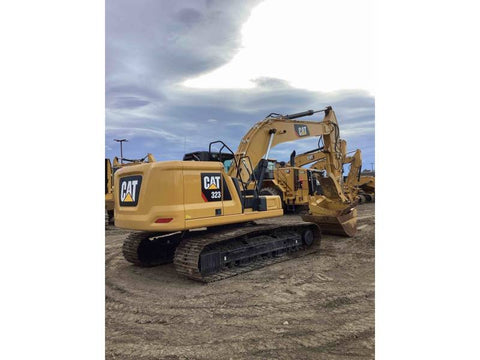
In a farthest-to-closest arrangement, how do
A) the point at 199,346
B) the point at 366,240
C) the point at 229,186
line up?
the point at 366,240 < the point at 229,186 < the point at 199,346

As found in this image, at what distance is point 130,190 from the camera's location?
13.4 feet

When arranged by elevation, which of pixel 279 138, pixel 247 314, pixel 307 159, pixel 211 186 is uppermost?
pixel 307 159

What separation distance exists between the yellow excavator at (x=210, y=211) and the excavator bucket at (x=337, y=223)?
80cm

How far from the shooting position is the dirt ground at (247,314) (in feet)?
8.00

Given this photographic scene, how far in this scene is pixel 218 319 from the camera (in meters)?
2.99

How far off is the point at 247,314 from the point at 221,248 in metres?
1.54

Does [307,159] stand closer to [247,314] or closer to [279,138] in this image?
[279,138]

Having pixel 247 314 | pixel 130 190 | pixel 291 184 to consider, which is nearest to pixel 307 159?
pixel 291 184

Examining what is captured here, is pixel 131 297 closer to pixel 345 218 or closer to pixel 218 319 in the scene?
pixel 218 319

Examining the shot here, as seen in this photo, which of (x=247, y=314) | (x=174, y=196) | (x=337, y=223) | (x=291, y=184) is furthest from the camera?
(x=291, y=184)

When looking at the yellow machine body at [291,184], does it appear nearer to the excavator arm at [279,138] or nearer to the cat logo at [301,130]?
the excavator arm at [279,138]
